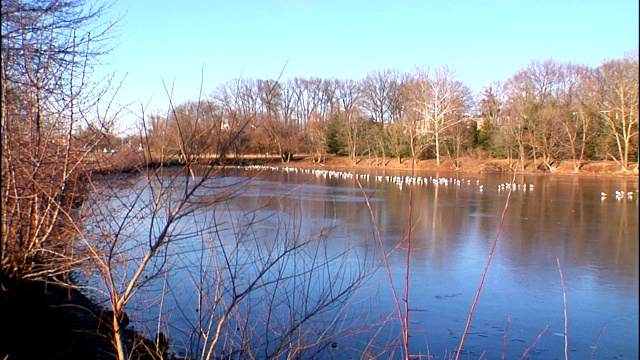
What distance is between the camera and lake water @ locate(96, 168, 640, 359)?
13.9 ft

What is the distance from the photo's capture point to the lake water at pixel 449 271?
4.23 metres

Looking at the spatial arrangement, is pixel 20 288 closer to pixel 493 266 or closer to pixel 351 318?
pixel 351 318

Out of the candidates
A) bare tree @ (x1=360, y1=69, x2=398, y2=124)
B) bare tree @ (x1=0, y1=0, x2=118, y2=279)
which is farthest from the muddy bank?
bare tree @ (x1=360, y1=69, x2=398, y2=124)

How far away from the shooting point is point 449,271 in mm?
8016

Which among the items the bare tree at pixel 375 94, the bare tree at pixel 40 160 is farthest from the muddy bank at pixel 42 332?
the bare tree at pixel 375 94

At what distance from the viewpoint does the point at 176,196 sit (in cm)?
324

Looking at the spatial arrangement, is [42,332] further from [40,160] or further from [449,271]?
[449,271]

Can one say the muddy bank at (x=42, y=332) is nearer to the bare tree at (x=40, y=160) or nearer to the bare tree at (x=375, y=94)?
the bare tree at (x=40, y=160)

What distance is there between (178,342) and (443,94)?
3.42 m

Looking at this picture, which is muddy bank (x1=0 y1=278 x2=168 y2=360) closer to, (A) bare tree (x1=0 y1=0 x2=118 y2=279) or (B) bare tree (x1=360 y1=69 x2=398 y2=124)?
(A) bare tree (x1=0 y1=0 x2=118 y2=279)

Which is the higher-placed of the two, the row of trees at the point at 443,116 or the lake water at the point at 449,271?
the row of trees at the point at 443,116

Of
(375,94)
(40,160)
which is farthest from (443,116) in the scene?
(375,94)

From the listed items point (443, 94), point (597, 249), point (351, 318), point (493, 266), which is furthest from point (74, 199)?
point (597, 249)

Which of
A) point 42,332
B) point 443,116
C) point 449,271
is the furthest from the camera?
point 449,271
